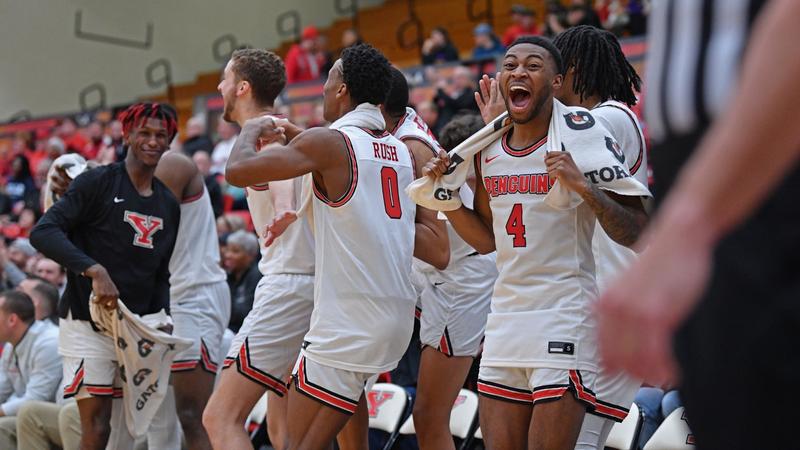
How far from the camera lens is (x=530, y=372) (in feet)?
13.4

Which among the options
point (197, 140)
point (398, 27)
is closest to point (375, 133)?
point (197, 140)

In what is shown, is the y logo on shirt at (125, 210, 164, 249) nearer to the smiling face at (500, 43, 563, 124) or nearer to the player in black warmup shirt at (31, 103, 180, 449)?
the player in black warmup shirt at (31, 103, 180, 449)

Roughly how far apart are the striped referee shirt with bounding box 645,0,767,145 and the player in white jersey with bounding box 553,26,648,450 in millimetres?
2288

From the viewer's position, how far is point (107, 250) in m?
5.82

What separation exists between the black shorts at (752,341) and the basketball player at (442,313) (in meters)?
3.62

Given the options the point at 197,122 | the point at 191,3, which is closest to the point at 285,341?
the point at 197,122

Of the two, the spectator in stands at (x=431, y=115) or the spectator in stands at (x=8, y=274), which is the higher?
the spectator in stands at (x=431, y=115)

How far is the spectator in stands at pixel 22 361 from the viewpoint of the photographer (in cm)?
742

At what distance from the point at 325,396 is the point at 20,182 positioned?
12748 mm

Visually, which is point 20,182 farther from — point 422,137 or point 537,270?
point 537,270

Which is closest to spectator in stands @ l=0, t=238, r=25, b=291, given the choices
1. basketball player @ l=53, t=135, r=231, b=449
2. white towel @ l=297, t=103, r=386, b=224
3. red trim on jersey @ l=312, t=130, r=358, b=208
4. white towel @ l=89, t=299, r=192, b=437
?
basketball player @ l=53, t=135, r=231, b=449

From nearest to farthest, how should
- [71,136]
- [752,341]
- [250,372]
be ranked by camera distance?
[752,341]
[250,372]
[71,136]

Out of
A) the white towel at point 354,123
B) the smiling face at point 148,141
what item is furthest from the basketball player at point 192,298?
the white towel at point 354,123

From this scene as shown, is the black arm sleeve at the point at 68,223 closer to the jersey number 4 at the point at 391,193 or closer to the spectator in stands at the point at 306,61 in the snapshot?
the jersey number 4 at the point at 391,193
